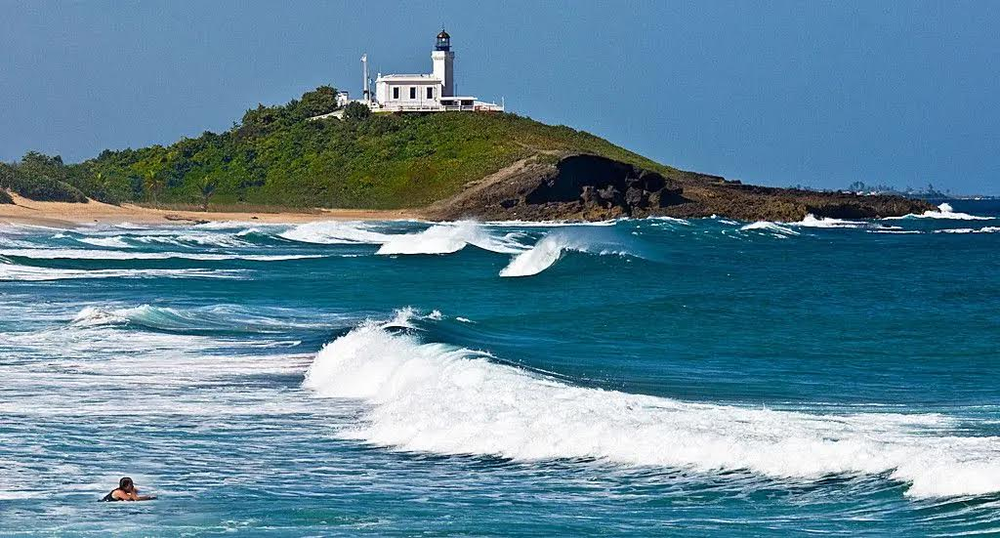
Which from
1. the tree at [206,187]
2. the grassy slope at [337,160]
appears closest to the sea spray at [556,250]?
the grassy slope at [337,160]

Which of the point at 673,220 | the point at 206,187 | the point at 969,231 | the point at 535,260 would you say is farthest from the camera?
the point at 206,187

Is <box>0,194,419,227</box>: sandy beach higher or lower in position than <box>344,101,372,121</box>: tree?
lower

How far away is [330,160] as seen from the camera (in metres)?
94.3

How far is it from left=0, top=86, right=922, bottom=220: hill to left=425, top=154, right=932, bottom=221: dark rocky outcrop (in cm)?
8

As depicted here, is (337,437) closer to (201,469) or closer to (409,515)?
(201,469)

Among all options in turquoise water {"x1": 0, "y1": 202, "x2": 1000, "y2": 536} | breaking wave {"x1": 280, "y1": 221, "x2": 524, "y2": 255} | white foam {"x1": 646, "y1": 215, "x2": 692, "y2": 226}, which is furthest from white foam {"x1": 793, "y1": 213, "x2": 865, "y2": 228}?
turquoise water {"x1": 0, "y1": 202, "x2": 1000, "y2": 536}

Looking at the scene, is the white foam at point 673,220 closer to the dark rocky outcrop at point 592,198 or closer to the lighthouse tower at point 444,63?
the dark rocky outcrop at point 592,198

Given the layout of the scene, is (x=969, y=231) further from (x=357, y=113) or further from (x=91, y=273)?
(x=91, y=273)

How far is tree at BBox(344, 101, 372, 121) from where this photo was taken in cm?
10100

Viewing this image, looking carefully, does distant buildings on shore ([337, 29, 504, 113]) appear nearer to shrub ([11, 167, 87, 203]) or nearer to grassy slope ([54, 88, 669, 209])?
grassy slope ([54, 88, 669, 209])

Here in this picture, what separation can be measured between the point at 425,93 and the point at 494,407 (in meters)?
88.3

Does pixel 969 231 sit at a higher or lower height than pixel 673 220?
lower

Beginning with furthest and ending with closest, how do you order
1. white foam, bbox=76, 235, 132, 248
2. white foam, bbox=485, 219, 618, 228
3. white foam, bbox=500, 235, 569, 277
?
white foam, bbox=485, 219, 618, 228 → white foam, bbox=76, 235, 132, 248 → white foam, bbox=500, 235, 569, 277

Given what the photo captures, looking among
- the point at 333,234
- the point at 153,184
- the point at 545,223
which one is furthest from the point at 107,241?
the point at 153,184
